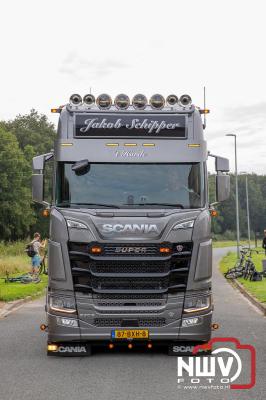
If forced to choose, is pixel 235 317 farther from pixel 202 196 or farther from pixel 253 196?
pixel 253 196

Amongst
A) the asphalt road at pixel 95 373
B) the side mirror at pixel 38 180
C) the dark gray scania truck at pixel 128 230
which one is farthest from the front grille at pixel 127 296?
the side mirror at pixel 38 180

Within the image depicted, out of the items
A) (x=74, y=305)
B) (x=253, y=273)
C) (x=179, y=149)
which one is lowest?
(x=253, y=273)

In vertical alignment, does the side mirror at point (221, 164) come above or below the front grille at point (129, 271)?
above

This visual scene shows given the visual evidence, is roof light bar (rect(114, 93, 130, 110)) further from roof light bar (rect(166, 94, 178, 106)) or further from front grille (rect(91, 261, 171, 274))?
front grille (rect(91, 261, 171, 274))

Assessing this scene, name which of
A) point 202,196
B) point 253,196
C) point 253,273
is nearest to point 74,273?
point 202,196

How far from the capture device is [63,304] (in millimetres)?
10148

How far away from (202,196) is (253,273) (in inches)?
728

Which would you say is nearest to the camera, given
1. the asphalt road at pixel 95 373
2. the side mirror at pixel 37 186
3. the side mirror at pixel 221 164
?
the asphalt road at pixel 95 373

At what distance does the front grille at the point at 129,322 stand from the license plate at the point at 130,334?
0.24 ft

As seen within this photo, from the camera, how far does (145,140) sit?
35.1 feet

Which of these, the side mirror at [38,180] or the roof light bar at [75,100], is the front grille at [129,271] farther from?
the roof light bar at [75,100]

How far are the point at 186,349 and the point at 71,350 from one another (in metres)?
1.74

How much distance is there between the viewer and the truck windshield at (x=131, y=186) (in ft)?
34.0

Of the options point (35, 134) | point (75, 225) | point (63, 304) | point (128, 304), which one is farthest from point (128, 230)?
point (35, 134)
